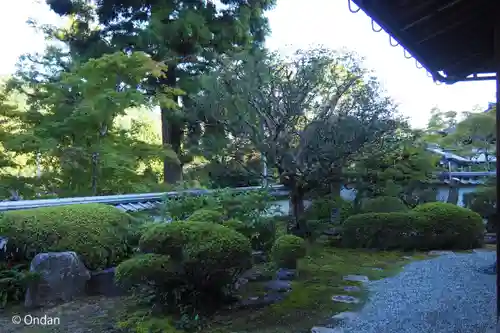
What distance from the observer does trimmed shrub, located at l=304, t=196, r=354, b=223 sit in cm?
788

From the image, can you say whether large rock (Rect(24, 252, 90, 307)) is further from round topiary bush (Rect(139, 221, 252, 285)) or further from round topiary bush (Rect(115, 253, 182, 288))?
round topiary bush (Rect(139, 221, 252, 285))

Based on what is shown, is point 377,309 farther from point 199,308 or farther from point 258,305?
point 199,308

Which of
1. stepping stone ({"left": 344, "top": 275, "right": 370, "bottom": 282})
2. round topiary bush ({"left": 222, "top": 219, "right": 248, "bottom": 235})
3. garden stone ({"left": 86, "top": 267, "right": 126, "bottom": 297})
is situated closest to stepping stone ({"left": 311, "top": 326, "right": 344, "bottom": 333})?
stepping stone ({"left": 344, "top": 275, "right": 370, "bottom": 282})

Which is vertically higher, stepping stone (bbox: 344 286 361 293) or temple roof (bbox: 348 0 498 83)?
temple roof (bbox: 348 0 498 83)

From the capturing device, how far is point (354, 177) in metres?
7.52

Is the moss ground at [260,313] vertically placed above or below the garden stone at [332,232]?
below

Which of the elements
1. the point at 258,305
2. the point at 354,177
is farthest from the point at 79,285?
the point at 354,177

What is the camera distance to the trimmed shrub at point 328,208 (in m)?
7.88

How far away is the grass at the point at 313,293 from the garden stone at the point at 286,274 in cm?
9

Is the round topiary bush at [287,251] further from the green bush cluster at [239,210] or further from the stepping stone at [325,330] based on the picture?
the stepping stone at [325,330]

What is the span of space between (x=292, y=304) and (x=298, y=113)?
3.76 m

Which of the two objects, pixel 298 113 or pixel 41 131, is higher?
pixel 298 113

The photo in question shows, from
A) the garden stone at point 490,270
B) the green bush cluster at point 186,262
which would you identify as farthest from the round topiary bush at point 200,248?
the garden stone at point 490,270

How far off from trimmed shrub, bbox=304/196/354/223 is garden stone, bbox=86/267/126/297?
4232 millimetres
